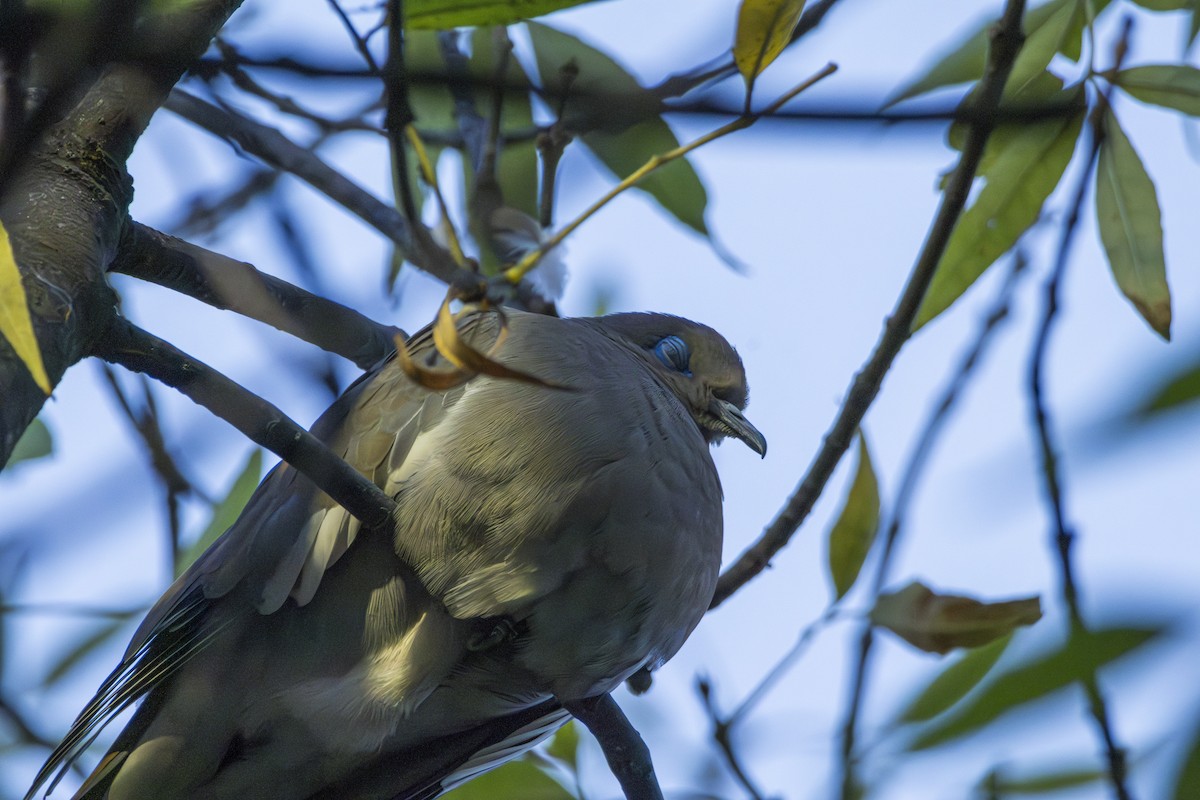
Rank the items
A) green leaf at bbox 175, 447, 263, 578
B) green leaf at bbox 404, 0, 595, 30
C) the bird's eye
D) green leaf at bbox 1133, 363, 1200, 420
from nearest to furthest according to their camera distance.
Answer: green leaf at bbox 1133, 363, 1200, 420 → green leaf at bbox 404, 0, 595, 30 → green leaf at bbox 175, 447, 263, 578 → the bird's eye

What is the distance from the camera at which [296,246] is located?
1688mm

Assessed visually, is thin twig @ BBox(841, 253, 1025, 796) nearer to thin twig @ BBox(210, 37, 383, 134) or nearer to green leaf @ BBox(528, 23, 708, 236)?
green leaf @ BBox(528, 23, 708, 236)

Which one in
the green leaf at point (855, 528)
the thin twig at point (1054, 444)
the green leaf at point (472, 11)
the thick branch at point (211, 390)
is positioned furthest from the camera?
the green leaf at point (855, 528)

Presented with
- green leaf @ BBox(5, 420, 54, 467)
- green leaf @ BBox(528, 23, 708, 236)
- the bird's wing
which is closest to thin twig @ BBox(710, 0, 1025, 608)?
green leaf @ BBox(528, 23, 708, 236)

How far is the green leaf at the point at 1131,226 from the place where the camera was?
2.55 meters

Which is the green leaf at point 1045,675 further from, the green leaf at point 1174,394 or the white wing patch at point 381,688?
the white wing patch at point 381,688

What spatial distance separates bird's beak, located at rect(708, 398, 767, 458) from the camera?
3.57m

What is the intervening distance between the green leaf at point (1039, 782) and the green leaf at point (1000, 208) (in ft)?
4.29

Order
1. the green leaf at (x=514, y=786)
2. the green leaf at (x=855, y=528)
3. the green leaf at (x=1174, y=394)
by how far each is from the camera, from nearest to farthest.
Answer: the green leaf at (x=1174, y=394) → the green leaf at (x=855, y=528) → the green leaf at (x=514, y=786)

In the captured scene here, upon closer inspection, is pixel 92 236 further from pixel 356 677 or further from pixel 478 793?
pixel 478 793

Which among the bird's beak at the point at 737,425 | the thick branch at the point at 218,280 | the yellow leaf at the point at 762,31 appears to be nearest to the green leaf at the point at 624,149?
the bird's beak at the point at 737,425

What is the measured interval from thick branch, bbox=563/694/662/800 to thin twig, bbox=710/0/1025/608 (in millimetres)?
537

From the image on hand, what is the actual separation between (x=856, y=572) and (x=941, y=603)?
44 centimetres

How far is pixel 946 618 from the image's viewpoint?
251 centimetres
